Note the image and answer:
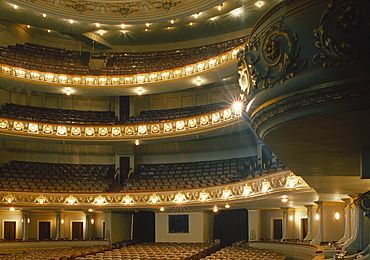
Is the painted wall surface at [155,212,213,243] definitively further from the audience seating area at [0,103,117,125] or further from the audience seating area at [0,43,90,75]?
the audience seating area at [0,43,90,75]

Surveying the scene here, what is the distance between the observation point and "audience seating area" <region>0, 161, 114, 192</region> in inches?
909

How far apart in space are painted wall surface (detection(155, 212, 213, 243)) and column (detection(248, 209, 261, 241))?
9.46 feet

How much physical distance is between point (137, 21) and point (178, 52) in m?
3.55

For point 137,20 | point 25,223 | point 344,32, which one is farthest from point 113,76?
point 344,32

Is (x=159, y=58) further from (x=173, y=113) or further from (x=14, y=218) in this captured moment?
(x=14, y=218)

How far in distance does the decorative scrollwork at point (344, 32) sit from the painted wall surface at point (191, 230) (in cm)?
2143

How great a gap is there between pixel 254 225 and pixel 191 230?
376cm

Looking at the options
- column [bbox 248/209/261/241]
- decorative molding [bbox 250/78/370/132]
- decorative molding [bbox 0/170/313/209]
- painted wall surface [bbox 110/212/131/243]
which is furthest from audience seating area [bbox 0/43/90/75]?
decorative molding [bbox 250/78/370/132]

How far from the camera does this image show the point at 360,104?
3.21m

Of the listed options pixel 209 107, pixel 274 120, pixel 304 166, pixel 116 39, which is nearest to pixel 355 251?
pixel 304 166

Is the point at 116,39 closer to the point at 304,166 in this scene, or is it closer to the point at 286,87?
the point at 304,166

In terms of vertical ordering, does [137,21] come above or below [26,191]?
above

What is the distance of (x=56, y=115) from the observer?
2638 centimetres

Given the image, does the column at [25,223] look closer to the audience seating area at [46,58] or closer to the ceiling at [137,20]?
the audience seating area at [46,58]
